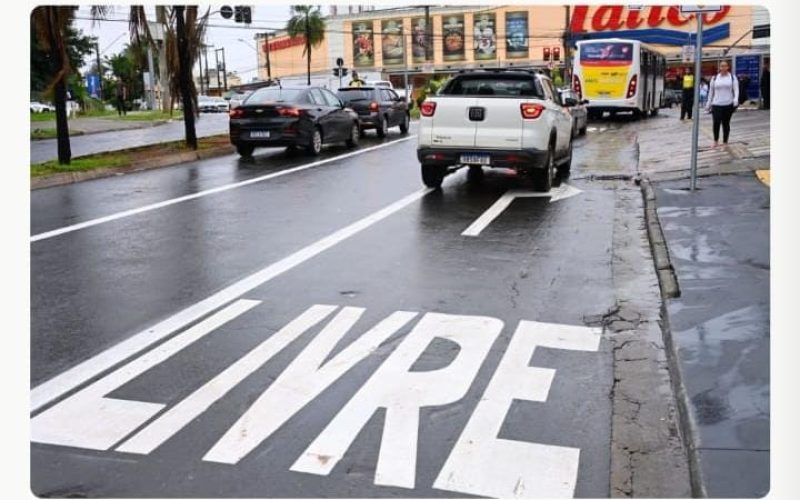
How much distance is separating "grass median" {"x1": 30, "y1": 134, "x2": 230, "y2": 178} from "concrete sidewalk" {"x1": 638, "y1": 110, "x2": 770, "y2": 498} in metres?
9.90

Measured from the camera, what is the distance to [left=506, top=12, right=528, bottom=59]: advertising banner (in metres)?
73.8

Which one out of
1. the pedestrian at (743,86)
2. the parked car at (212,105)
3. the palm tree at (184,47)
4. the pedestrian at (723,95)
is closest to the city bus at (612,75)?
the pedestrian at (743,86)

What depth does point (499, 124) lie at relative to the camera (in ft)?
41.0

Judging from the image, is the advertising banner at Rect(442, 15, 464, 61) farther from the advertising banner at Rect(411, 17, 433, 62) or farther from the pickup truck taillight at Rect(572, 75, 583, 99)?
the pickup truck taillight at Rect(572, 75, 583, 99)

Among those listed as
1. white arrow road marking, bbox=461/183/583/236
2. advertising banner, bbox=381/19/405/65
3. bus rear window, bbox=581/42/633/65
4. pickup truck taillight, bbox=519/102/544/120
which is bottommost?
white arrow road marking, bbox=461/183/583/236

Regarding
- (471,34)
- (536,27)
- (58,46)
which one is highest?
(536,27)

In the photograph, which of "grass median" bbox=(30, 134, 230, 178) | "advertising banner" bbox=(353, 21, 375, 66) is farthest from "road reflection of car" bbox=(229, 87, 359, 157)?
"advertising banner" bbox=(353, 21, 375, 66)

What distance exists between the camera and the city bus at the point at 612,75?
105 ft

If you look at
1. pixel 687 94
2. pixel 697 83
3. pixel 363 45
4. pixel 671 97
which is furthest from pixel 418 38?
pixel 697 83

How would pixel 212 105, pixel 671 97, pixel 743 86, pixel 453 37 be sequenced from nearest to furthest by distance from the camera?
pixel 743 86 < pixel 671 97 < pixel 212 105 < pixel 453 37

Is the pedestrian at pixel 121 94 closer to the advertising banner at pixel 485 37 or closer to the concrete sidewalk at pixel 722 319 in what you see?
the advertising banner at pixel 485 37

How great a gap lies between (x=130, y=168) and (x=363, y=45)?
64039mm

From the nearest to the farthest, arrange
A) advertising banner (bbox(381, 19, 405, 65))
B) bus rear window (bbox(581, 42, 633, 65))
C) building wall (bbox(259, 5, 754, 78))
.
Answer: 1. bus rear window (bbox(581, 42, 633, 65))
2. building wall (bbox(259, 5, 754, 78))
3. advertising banner (bbox(381, 19, 405, 65))

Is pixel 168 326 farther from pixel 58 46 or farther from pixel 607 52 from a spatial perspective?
pixel 607 52
